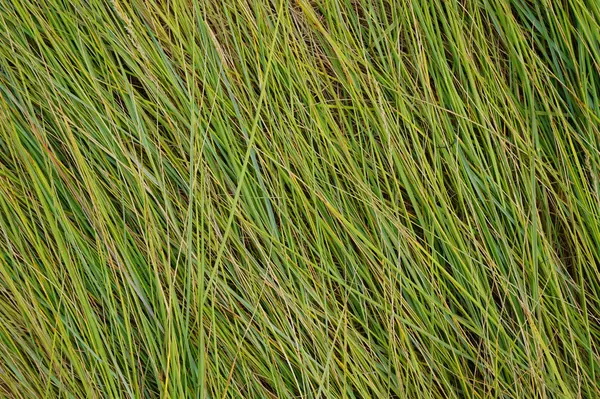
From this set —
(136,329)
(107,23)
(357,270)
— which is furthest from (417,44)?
(136,329)

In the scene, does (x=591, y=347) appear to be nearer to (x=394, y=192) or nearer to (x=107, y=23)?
(x=394, y=192)

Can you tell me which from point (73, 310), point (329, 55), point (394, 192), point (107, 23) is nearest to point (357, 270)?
point (394, 192)

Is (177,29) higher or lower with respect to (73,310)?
higher

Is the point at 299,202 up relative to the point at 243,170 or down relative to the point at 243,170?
down

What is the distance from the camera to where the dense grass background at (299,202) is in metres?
1.04

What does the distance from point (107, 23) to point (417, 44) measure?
1.87 feet

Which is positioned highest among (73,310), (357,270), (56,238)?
(56,238)

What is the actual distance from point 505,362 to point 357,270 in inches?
11.7

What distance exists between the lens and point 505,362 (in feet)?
3.39

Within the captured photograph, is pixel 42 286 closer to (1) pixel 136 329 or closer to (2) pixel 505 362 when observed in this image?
(1) pixel 136 329

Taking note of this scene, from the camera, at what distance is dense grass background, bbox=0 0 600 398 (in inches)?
40.9

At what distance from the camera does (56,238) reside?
1046mm

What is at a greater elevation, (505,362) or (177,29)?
(177,29)

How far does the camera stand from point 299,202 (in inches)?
42.5
